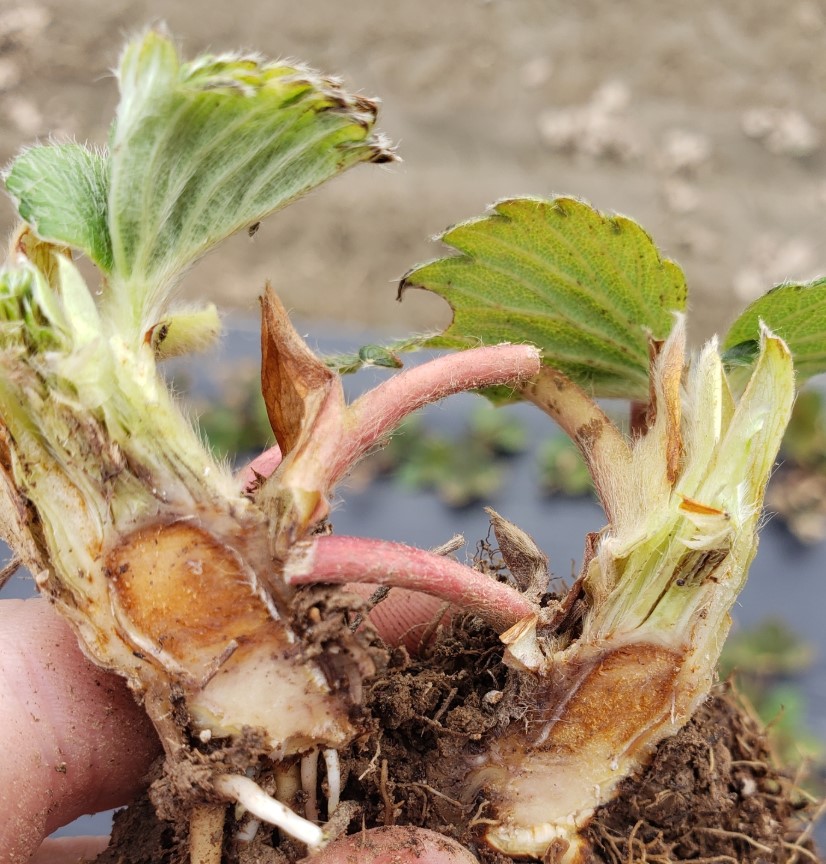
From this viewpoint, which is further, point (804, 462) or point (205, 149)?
point (804, 462)

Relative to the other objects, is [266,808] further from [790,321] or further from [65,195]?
[790,321]

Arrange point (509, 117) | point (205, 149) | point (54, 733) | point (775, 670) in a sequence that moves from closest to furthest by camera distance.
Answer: point (205, 149) < point (54, 733) < point (775, 670) < point (509, 117)

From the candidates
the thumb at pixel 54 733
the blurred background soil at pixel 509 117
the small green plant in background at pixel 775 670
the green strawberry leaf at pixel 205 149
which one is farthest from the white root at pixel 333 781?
the blurred background soil at pixel 509 117

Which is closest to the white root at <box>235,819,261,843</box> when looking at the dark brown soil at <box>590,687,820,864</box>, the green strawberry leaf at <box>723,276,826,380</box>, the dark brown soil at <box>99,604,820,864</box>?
the dark brown soil at <box>99,604,820,864</box>

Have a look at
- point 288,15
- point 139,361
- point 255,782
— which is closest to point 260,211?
point 139,361

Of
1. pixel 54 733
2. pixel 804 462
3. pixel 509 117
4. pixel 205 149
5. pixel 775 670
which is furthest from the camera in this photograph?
pixel 509 117

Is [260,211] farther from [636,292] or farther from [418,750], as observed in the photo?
[418,750]

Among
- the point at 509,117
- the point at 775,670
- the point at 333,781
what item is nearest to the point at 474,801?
the point at 333,781

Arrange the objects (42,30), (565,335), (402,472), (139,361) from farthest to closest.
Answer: (42,30) → (402,472) → (565,335) → (139,361)

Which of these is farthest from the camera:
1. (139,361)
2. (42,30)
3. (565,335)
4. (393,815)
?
(42,30)
